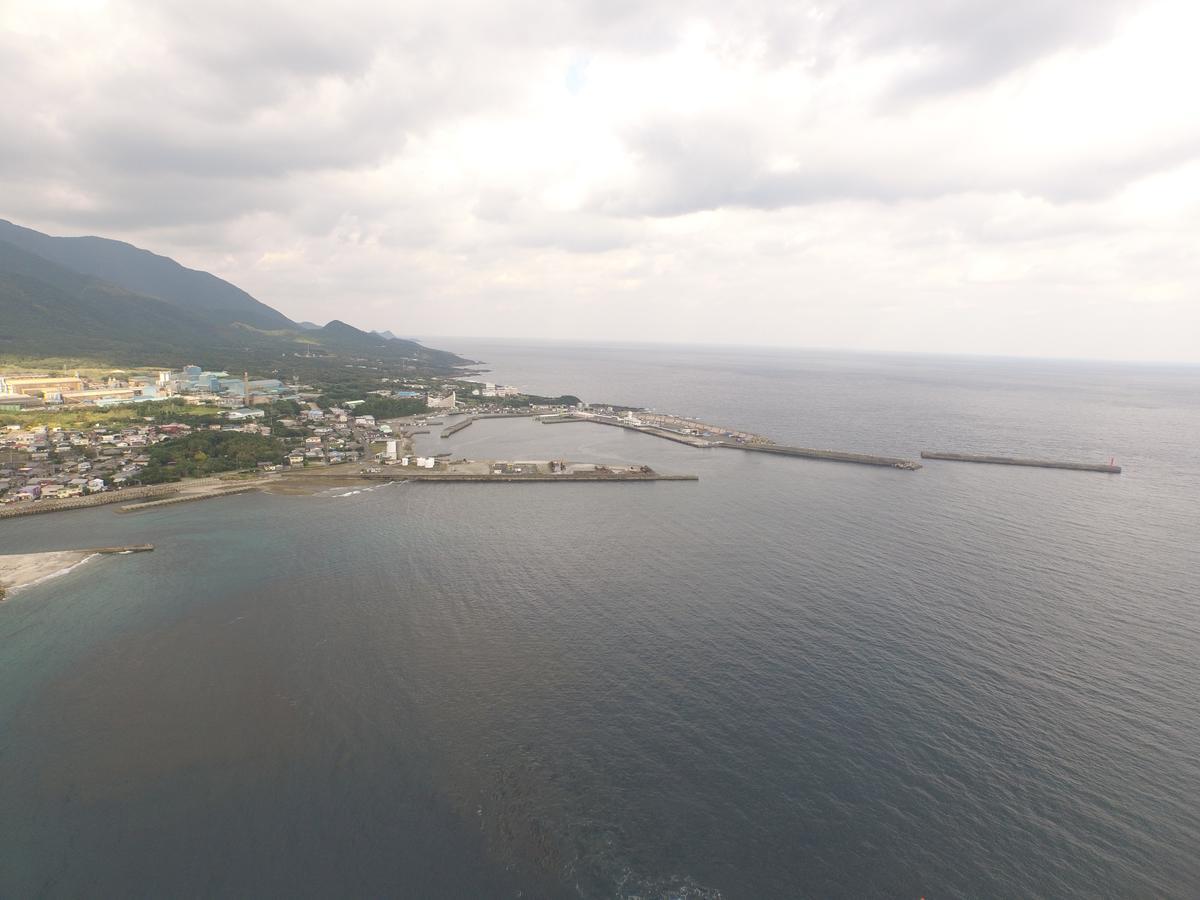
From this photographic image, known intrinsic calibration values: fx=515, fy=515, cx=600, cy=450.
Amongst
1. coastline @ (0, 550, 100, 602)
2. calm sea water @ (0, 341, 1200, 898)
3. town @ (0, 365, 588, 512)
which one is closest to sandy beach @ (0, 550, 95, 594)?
coastline @ (0, 550, 100, 602)

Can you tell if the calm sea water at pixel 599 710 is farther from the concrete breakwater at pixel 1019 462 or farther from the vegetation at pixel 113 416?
the vegetation at pixel 113 416

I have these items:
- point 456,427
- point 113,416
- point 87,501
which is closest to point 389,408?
point 456,427

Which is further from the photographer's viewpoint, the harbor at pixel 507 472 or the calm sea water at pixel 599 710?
the harbor at pixel 507 472

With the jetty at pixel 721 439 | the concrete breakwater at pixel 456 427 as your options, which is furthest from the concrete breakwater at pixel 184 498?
the jetty at pixel 721 439

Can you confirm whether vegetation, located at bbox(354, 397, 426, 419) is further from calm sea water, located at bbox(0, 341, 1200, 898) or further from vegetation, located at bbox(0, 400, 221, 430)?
calm sea water, located at bbox(0, 341, 1200, 898)

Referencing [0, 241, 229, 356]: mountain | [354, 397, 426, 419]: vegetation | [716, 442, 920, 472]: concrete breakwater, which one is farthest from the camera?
[0, 241, 229, 356]: mountain
